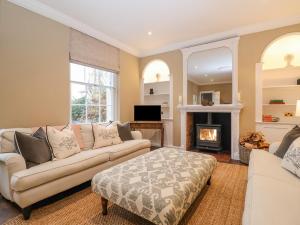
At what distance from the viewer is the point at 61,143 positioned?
2.30m

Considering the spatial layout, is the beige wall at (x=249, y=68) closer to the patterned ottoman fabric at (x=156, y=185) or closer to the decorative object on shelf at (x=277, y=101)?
the decorative object on shelf at (x=277, y=101)

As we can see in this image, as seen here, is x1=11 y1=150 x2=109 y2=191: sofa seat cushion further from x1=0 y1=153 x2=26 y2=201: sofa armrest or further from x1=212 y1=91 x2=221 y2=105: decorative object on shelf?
x1=212 y1=91 x2=221 y2=105: decorative object on shelf

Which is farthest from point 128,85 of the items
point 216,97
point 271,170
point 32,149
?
point 271,170

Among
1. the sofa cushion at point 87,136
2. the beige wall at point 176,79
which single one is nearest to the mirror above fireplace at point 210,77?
the beige wall at point 176,79

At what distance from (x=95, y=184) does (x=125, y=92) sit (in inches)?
124

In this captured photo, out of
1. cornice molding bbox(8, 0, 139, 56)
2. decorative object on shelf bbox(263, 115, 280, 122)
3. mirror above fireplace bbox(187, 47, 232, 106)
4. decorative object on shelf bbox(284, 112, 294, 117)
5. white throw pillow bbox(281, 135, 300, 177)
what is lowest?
white throw pillow bbox(281, 135, 300, 177)

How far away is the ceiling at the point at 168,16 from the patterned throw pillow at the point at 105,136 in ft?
6.58

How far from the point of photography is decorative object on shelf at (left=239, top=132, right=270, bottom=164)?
3205 mm

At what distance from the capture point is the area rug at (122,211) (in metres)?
1.63

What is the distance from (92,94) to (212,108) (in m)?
2.72

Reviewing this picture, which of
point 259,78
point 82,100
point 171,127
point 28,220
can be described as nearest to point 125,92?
point 82,100

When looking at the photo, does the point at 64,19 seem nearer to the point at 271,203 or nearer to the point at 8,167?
the point at 8,167

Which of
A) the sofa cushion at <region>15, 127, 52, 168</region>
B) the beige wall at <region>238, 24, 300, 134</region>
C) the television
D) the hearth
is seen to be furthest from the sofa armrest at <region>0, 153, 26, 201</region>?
the beige wall at <region>238, 24, 300, 134</region>

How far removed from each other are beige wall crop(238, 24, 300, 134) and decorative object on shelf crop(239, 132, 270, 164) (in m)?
0.28
